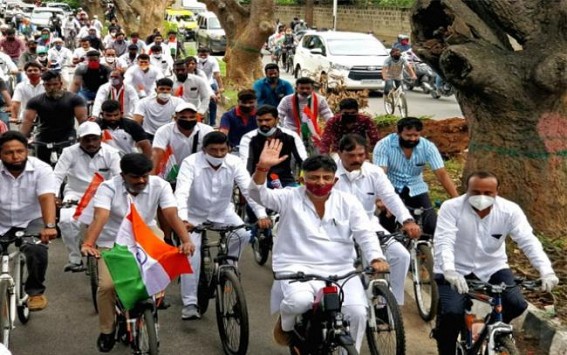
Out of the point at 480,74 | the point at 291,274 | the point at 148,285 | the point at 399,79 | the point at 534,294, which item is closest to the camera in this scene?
the point at 291,274

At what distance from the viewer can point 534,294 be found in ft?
24.8

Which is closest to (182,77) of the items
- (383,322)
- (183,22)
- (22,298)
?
(22,298)

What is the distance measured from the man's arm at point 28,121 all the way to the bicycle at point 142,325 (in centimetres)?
443

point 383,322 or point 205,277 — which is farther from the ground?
point 383,322

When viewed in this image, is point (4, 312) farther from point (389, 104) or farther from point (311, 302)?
point (389, 104)

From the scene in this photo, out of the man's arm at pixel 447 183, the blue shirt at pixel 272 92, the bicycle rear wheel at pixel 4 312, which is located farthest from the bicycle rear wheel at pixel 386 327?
the blue shirt at pixel 272 92

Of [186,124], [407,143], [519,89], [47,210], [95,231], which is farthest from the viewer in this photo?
[186,124]

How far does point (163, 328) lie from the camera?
7477mm

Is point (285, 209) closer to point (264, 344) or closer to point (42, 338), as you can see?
point (264, 344)

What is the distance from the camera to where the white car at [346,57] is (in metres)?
24.5

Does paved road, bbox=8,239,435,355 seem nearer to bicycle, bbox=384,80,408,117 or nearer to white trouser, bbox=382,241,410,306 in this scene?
white trouser, bbox=382,241,410,306

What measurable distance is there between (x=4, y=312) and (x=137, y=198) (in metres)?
1.28

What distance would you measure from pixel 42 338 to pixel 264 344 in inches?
71.4

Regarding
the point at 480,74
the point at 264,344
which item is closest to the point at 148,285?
the point at 264,344
